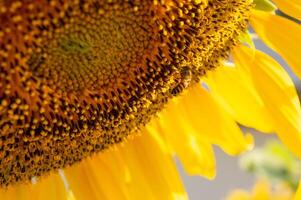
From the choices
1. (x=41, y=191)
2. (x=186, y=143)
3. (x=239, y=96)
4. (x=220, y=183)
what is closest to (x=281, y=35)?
(x=239, y=96)

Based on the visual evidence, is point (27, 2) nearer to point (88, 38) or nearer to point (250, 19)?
point (88, 38)

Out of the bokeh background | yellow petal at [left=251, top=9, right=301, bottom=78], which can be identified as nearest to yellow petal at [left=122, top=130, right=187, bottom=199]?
yellow petal at [left=251, top=9, right=301, bottom=78]

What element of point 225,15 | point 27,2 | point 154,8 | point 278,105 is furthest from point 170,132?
point 27,2

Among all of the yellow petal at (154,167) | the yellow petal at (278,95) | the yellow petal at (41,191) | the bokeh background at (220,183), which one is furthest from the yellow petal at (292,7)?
the bokeh background at (220,183)

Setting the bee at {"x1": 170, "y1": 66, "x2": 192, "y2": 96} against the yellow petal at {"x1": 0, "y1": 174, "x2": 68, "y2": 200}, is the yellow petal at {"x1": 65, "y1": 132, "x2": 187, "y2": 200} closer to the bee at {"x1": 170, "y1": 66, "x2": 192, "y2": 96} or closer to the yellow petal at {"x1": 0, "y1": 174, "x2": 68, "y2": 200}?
the yellow petal at {"x1": 0, "y1": 174, "x2": 68, "y2": 200}

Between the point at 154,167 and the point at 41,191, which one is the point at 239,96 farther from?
the point at 41,191

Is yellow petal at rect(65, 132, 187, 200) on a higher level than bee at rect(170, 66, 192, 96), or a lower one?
lower

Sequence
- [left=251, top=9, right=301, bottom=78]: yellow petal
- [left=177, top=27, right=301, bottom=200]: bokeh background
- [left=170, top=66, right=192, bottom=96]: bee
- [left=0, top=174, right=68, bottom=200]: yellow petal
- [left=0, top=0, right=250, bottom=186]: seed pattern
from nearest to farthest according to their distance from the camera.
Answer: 1. [left=0, top=0, right=250, bottom=186]: seed pattern
2. [left=170, top=66, right=192, bottom=96]: bee
3. [left=251, top=9, right=301, bottom=78]: yellow petal
4. [left=0, top=174, right=68, bottom=200]: yellow petal
5. [left=177, top=27, right=301, bottom=200]: bokeh background
